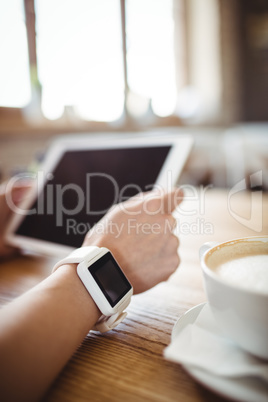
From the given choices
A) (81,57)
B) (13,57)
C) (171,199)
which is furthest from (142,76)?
(171,199)

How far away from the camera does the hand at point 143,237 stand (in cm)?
48

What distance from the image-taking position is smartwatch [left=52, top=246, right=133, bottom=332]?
39 cm

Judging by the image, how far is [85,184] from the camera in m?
0.72

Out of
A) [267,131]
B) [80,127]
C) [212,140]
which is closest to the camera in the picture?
[80,127]

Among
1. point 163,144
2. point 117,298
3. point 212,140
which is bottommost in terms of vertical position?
point 212,140

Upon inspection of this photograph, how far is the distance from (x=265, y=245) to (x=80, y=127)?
2411 mm

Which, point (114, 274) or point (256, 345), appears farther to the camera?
point (114, 274)

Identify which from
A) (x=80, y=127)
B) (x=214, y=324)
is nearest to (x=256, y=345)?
(x=214, y=324)

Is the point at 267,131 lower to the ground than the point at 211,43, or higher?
lower

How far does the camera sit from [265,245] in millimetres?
354

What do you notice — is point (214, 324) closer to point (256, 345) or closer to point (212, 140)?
Result: point (256, 345)

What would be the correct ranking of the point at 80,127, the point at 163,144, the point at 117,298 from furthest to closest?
the point at 80,127, the point at 163,144, the point at 117,298

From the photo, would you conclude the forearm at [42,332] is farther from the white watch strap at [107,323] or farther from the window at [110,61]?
the window at [110,61]

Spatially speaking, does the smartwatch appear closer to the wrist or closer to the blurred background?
the wrist
